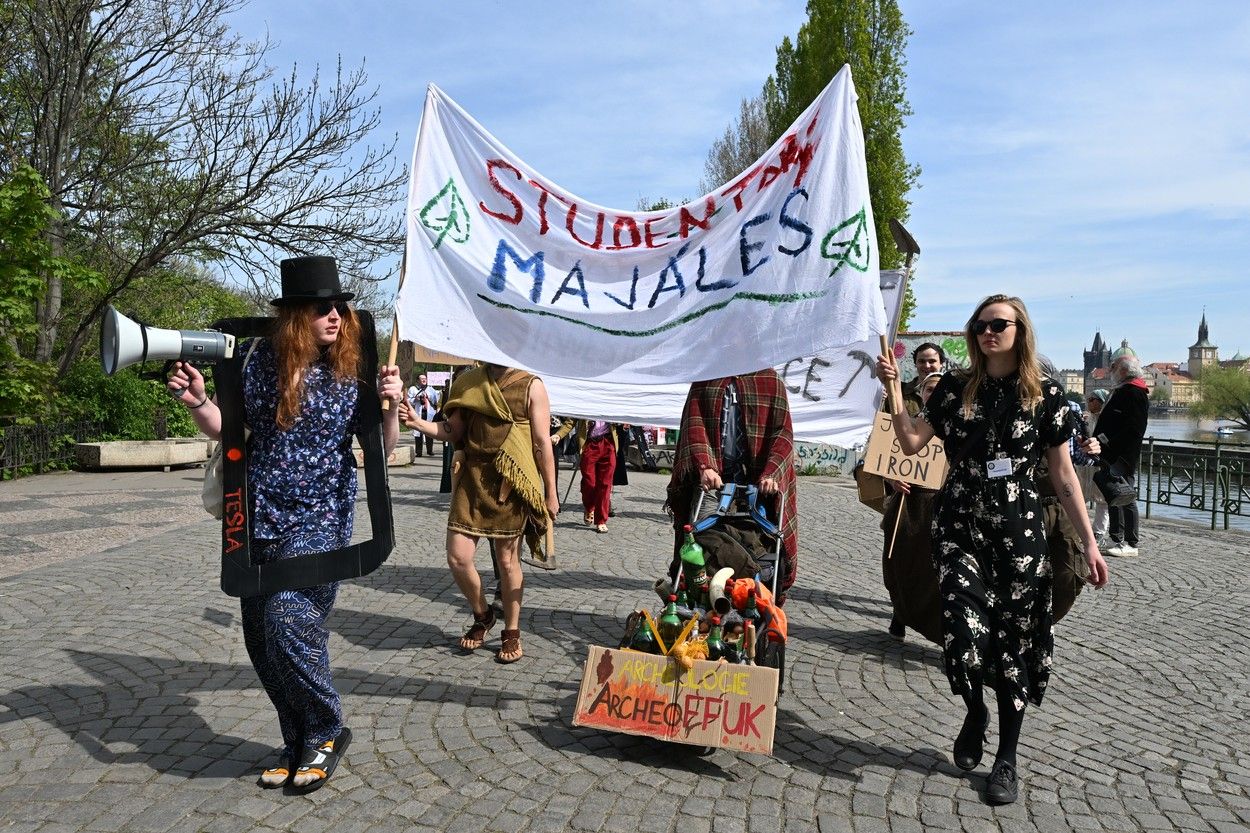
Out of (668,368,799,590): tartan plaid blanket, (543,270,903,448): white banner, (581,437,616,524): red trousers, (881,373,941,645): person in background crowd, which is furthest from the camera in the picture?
(581,437,616,524): red trousers

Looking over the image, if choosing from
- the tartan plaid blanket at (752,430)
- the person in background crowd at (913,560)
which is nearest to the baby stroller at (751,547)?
the tartan plaid blanket at (752,430)

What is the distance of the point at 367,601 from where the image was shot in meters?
6.95

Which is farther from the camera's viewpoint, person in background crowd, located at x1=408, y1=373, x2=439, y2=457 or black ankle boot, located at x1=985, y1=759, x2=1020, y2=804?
person in background crowd, located at x1=408, y1=373, x2=439, y2=457

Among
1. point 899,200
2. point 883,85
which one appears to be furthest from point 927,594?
point 883,85

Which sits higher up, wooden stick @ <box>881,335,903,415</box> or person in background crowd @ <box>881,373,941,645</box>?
wooden stick @ <box>881,335,903,415</box>

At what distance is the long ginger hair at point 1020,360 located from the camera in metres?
3.92

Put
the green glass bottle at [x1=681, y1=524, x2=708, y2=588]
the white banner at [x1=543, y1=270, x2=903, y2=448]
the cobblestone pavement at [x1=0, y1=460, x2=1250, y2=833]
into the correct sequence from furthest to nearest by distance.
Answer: the white banner at [x1=543, y1=270, x2=903, y2=448] → the green glass bottle at [x1=681, y1=524, x2=708, y2=588] → the cobblestone pavement at [x1=0, y1=460, x2=1250, y2=833]

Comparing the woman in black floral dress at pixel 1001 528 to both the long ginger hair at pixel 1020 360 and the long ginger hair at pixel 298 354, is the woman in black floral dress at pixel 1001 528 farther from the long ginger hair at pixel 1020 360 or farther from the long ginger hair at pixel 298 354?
the long ginger hair at pixel 298 354

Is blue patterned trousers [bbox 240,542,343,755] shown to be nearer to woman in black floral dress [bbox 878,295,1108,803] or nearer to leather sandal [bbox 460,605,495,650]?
leather sandal [bbox 460,605,495,650]

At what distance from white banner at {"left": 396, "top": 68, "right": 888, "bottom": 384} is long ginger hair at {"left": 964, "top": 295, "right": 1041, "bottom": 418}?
47cm

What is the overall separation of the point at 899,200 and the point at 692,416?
26644mm

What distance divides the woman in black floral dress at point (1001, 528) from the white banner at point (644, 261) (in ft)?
2.02

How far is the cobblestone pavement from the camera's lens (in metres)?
3.54

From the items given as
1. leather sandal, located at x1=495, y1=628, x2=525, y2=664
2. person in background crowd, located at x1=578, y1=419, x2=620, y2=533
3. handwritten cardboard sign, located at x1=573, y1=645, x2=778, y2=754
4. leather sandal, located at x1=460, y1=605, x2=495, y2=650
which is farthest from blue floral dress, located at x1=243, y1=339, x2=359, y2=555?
person in background crowd, located at x1=578, y1=419, x2=620, y2=533
